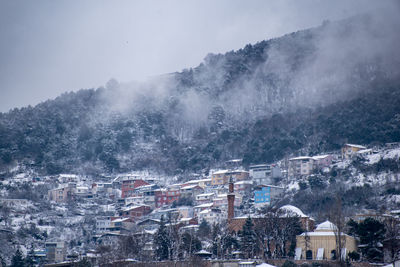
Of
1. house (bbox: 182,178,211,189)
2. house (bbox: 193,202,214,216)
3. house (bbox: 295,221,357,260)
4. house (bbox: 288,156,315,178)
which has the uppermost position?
house (bbox: 288,156,315,178)

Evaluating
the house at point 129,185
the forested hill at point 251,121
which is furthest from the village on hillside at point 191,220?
the forested hill at point 251,121

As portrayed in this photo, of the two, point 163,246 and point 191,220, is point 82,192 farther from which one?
point 163,246

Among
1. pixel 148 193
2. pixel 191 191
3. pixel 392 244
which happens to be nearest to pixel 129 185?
pixel 148 193

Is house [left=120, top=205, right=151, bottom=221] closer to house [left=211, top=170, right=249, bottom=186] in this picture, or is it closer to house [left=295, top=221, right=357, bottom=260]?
house [left=211, top=170, right=249, bottom=186]

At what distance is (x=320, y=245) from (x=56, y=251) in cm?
4663

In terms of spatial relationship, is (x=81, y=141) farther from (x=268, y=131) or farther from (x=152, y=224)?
(x=152, y=224)

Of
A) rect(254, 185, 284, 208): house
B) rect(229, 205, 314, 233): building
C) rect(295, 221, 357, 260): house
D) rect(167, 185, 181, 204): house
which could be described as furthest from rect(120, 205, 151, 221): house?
rect(295, 221, 357, 260): house

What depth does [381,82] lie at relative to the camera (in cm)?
16012

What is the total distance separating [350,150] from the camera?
12838 cm

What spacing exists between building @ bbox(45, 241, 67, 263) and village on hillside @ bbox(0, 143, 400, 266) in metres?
0.16

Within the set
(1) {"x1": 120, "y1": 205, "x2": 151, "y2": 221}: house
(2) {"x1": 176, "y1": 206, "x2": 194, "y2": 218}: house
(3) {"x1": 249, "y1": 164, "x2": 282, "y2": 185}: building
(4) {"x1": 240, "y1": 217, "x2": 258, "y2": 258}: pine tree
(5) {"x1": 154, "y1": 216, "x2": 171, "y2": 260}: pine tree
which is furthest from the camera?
(3) {"x1": 249, "y1": 164, "x2": 282, "y2": 185}: building

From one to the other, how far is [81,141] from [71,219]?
60.4 meters

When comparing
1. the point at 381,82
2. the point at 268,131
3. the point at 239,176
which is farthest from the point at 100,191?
the point at 381,82

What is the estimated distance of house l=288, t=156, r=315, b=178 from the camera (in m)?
128
